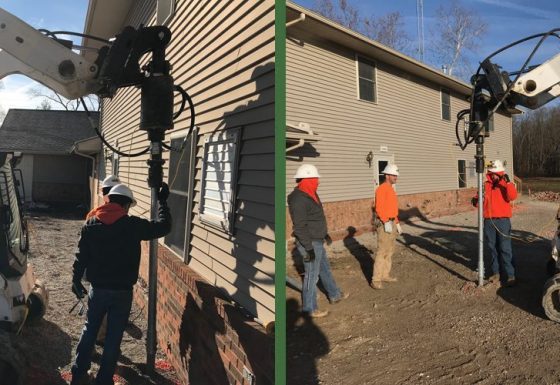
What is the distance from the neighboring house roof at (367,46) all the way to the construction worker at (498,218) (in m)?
1.43

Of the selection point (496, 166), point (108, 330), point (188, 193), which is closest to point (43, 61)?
point (108, 330)

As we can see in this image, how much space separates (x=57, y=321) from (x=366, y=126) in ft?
5.60

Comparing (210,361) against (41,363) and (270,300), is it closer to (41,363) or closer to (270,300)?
(270,300)

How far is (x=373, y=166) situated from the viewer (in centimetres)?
241

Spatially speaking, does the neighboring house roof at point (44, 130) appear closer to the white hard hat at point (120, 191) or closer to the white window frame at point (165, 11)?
the white hard hat at point (120, 191)

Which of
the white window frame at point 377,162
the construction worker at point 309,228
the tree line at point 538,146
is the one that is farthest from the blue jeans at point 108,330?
the tree line at point 538,146

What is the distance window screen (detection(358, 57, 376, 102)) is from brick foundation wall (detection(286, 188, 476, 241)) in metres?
0.63

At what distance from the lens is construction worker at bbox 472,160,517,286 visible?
388 cm

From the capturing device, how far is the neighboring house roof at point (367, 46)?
6.86 ft

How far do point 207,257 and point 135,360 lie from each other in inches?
26.9

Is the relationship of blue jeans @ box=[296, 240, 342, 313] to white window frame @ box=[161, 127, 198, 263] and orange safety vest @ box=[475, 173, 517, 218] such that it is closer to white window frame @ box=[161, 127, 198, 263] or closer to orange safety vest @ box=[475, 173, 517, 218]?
white window frame @ box=[161, 127, 198, 263]

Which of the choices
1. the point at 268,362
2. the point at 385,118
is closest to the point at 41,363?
the point at 268,362

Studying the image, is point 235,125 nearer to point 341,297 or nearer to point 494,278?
point 341,297

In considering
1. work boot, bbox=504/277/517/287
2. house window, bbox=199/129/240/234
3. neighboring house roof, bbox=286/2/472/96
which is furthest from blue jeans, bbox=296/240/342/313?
work boot, bbox=504/277/517/287
